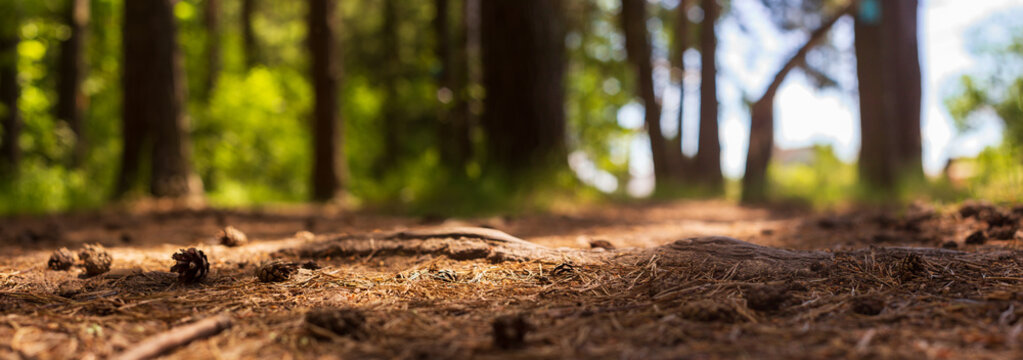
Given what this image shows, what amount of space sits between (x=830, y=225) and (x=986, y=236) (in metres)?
1.02

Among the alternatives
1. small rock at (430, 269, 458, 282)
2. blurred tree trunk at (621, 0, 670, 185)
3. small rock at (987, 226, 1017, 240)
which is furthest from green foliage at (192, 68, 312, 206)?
small rock at (987, 226, 1017, 240)

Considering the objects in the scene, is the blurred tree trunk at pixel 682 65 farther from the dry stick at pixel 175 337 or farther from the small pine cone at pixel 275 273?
the dry stick at pixel 175 337

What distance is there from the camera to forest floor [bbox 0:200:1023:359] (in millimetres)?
1799

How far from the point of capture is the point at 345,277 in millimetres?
2693

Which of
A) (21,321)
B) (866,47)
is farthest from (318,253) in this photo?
(866,47)

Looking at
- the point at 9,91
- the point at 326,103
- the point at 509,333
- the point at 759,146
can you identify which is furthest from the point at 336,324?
the point at 9,91

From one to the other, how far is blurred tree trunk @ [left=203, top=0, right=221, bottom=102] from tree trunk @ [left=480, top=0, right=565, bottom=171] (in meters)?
12.7

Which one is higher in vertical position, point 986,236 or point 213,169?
point 213,169

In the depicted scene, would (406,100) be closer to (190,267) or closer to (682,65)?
(682,65)

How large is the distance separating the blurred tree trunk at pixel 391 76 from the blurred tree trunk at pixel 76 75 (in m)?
7.82

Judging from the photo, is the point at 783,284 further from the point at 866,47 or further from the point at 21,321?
the point at 866,47

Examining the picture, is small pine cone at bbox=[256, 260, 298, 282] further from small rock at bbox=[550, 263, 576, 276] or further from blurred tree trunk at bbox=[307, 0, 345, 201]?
blurred tree trunk at bbox=[307, 0, 345, 201]

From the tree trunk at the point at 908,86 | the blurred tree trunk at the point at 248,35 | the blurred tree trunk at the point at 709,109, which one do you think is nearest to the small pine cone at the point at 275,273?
the tree trunk at the point at 908,86

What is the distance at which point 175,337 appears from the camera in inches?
70.8
